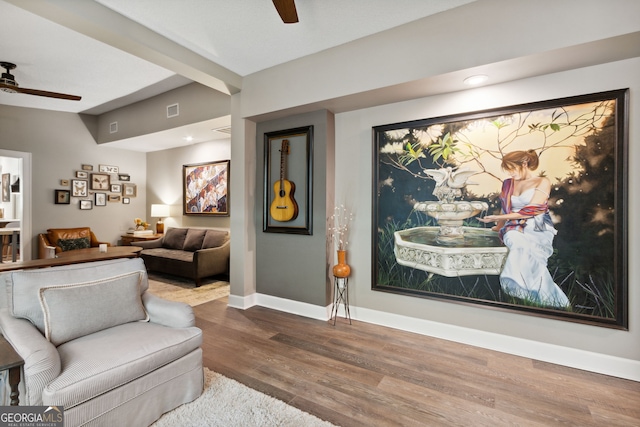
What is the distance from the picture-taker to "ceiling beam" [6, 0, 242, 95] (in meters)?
2.15

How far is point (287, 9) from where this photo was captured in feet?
6.21

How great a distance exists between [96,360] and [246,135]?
2767mm

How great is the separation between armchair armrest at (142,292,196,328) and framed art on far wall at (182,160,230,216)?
3.48m

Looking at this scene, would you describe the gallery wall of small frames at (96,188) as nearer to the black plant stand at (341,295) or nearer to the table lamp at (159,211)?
the table lamp at (159,211)

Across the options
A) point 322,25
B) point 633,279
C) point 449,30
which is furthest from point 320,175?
point 633,279

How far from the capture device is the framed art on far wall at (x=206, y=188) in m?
5.48

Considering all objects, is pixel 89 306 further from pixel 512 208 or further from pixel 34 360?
pixel 512 208

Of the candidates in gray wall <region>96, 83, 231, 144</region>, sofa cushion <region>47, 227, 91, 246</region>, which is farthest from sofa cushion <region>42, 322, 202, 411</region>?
sofa cushion <region>47, 227, 91, 246</region>

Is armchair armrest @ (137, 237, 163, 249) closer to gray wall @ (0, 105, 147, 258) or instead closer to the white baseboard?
gray wall @ (0, 105, 147, 258)

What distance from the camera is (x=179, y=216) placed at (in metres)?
6.24

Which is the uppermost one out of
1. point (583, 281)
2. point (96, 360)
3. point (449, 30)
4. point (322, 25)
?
point (322, 25)

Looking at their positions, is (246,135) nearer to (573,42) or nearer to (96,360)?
(96,360)

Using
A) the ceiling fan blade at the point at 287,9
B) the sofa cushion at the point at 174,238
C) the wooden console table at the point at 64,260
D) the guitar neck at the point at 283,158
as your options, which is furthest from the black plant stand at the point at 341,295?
the sofa cushion at the point at 174,238

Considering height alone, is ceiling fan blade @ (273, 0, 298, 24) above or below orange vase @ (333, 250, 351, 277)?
above
